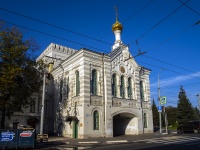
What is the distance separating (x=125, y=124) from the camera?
31.3m

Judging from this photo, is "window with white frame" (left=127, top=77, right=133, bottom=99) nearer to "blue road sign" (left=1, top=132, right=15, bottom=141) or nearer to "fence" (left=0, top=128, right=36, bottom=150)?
"fence" (left=0, top=128, right=36, bottom=150)

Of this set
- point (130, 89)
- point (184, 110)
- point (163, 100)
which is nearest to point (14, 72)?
point (130, 89)

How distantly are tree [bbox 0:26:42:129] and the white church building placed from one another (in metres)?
5.52

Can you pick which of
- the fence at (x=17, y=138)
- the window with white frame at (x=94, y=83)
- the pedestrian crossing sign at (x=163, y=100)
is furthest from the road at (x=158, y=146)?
the pedestrian crossing sign at (x=163, y=100)

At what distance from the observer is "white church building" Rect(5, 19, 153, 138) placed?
24.9m

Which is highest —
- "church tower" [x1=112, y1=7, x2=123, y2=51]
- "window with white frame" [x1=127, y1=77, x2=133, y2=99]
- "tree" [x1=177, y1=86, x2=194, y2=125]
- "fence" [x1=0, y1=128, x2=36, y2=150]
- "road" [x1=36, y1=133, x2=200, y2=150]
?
"church tower" [x1=112, y1=7, x2=123, y2=51]

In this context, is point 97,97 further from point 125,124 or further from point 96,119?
point 125,124

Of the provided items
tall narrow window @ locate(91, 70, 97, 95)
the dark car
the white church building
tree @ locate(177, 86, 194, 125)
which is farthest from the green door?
tree @ locate(177, 86, 194, 125)

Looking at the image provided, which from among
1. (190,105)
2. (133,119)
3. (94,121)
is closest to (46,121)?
(94,121)

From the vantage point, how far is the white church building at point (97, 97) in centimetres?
2491

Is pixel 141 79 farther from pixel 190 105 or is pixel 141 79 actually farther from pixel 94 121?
pixel 190 105

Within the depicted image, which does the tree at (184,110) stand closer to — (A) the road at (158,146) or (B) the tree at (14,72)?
(A) the road at (158,146)

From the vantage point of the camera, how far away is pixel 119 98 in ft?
91.9

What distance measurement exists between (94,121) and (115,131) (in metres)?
8.79
